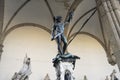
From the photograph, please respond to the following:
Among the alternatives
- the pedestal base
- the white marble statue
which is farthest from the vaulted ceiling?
the pedestal base

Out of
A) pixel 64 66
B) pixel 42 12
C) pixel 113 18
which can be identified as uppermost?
pixel 42 12

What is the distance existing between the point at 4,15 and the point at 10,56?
82.5 inches

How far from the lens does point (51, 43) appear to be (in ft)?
44.5

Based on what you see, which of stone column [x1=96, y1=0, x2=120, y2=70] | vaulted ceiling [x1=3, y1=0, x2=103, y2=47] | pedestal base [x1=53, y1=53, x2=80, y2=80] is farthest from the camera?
vaulted ceiling [x1=3, y1=0, x2=103, y2=47]

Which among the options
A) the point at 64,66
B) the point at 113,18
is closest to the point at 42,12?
the point at 113,18

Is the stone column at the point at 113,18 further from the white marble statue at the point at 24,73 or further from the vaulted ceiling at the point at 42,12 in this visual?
the vaulted ceiling at the point at 42,12

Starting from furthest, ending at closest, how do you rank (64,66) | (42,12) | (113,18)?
(42,12), (113,18), (64,66)

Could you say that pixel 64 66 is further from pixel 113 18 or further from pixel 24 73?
pixel 24 73

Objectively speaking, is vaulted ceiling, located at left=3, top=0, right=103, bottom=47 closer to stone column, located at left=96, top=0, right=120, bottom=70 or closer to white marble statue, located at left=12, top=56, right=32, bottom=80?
white marble statue, located at left=12, top=56, right=32, bottom=80

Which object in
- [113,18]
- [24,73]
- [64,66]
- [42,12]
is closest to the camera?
[64,66]

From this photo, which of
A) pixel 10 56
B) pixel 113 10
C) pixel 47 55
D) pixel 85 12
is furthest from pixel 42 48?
pixel 113 10

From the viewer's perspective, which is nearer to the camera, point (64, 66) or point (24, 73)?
point (64, 66)

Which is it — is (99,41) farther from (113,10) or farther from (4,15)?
(113,10)

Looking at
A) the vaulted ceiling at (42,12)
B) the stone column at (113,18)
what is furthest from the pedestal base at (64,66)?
the vaulted ceiling at (42,12)
